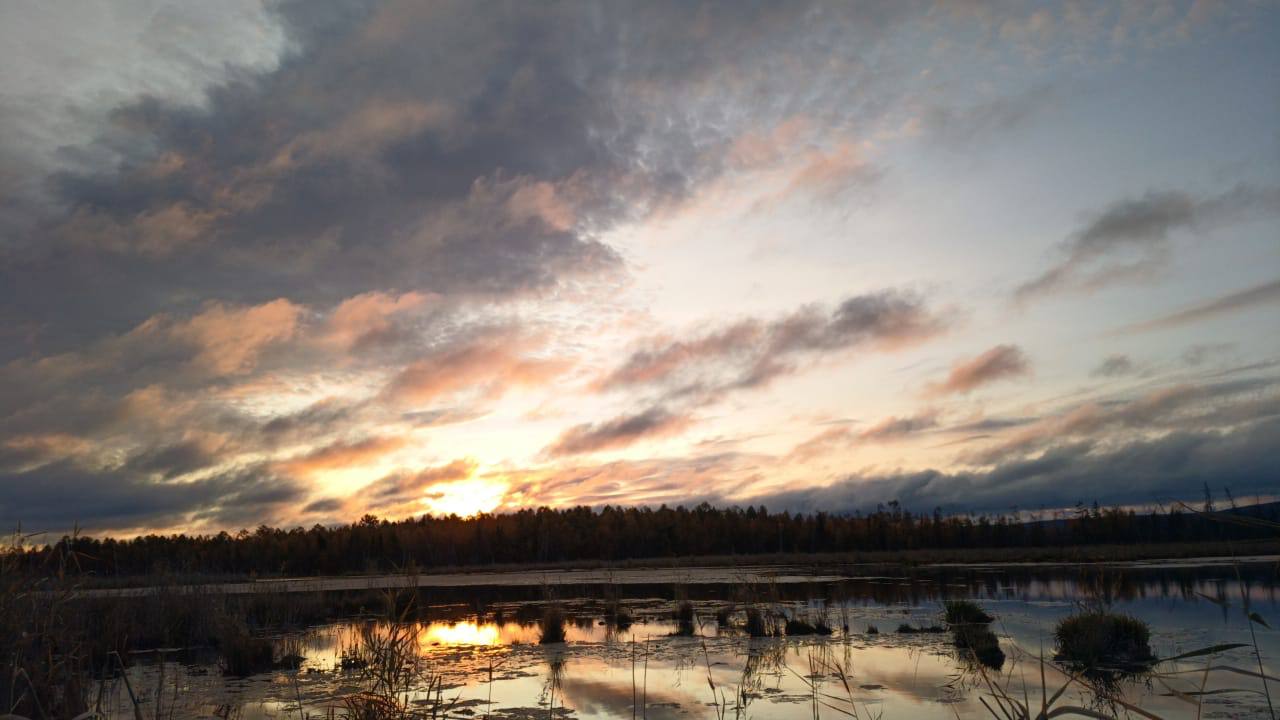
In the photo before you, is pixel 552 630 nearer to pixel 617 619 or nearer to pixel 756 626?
pixel 617 619

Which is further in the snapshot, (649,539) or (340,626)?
(649,539)

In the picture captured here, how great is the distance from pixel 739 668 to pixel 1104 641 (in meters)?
7.60

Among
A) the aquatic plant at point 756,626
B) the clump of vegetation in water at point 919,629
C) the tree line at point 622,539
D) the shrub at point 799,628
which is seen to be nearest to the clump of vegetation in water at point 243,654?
the aquatic plant at point 756,626

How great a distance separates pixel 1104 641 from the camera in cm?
1717

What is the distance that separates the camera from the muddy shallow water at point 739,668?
12.8m

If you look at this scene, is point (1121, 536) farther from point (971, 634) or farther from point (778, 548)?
point (971, 634)

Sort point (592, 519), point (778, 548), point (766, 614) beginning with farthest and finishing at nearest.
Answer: point (592, 519) → point (778, 548) → point (766, 614)

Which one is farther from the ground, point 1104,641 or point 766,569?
point 1104,641

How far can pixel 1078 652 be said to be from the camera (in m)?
17.2

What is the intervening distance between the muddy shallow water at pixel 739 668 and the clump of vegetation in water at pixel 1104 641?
0.47 m

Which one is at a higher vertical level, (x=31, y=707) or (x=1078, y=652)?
(x=31, y=707)

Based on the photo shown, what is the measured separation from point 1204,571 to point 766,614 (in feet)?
111

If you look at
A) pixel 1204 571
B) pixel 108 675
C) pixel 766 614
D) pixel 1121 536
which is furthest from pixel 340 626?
pixel 1121 536

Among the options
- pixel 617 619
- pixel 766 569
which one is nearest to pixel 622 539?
pixel 766 569
